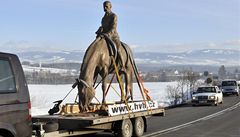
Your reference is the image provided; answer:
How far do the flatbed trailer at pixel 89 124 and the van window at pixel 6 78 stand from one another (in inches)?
60.4

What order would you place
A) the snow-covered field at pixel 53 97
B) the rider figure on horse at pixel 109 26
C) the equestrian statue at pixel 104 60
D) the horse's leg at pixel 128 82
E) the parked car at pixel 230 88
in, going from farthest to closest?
the parked car at pixel 230 88, the snow-covered field at pixel 53 97, the horse's leg at pixel 128 82, the rider figure on horse at pixel 109 26, the equestrian statue at pixel 104 60

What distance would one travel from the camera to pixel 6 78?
281 inches

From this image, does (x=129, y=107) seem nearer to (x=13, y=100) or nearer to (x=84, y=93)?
(x=84, y=93)

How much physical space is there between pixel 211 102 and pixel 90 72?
19.2 meters

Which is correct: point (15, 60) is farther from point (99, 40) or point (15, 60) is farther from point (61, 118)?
point (99, 40)

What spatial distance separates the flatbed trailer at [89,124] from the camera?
891 centimetres

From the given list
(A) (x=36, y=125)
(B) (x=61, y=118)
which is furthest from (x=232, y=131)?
(A) (x=36, y=125)

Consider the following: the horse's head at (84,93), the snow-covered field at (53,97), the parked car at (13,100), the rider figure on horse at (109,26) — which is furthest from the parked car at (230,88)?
the parked car at (13,100)

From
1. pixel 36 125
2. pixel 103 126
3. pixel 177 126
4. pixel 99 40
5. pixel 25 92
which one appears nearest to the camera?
pixel 25 92

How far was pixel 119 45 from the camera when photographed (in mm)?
13609

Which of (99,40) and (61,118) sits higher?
(99,40)

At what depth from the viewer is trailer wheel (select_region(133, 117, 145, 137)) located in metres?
12.4

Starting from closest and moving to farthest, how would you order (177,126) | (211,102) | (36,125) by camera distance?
1. (36,125)
2. (177,126)
3. (211,102)

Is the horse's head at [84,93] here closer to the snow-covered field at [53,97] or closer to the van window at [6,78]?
the van window at [6,78]
